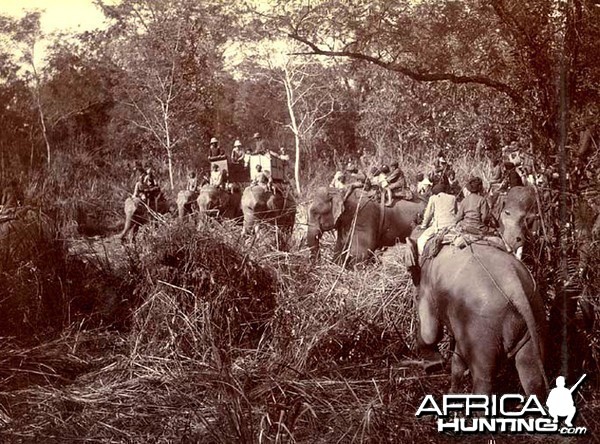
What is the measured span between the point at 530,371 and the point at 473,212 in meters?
1.39

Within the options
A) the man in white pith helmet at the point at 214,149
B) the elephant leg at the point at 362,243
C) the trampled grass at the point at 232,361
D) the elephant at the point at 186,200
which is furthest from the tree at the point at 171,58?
the trampled grass at the point at 232,361

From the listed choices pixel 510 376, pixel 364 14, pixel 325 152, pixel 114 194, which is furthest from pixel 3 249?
pixel 325 152

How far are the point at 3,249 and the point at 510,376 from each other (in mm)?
5127

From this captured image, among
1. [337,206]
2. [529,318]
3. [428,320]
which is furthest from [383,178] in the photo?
[529,318]

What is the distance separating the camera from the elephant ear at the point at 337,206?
11.0 meters

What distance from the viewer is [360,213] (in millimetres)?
11172

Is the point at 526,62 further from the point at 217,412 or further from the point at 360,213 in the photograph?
the point at 360,213

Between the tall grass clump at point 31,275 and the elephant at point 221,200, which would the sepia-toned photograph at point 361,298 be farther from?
the elephant at point 221,200

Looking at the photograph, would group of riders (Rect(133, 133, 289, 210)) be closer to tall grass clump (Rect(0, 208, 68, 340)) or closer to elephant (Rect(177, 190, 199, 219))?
elephant (Rect(177, 190, 199, 219))

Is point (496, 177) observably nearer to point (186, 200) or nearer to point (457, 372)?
point (186, 200)

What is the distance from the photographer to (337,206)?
11086 millimetres

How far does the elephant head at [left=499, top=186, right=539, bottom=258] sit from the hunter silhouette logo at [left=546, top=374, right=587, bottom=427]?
156 inches

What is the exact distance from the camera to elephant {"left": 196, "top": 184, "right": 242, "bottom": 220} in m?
14.2

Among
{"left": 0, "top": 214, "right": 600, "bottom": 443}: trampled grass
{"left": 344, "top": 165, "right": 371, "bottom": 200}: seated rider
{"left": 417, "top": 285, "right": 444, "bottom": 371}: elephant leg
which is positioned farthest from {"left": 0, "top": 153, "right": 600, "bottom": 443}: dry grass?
{"left": 344, "top": 165, "right": 371, "bottom": 200}: seated rider
